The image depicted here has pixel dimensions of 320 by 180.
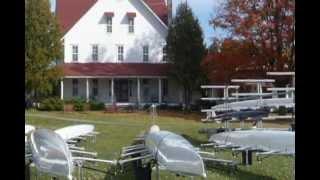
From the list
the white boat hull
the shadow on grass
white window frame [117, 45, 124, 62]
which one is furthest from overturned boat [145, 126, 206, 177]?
white window frame [117, 45, 124, 62]

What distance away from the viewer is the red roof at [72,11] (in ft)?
145

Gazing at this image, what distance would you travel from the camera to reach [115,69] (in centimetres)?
4344

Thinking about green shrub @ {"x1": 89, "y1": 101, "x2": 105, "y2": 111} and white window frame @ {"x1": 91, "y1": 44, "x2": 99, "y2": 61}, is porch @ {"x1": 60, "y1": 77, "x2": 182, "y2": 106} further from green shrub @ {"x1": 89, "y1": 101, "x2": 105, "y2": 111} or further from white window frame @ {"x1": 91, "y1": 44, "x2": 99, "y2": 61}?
green shrub @ {"x1": 89, "y1": 101, "x2": 105, "y2": 111}

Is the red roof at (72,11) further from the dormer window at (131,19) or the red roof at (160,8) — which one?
the dormer window at (131,19)

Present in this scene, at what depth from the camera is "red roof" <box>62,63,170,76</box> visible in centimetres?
4275

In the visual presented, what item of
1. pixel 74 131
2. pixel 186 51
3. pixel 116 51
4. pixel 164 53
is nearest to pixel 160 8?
pixel 164 53

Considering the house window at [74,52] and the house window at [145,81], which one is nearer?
the house window at [74,52]

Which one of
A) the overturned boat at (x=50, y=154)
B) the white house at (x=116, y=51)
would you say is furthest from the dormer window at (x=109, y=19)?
the overturned boat at (x=50, y=154)

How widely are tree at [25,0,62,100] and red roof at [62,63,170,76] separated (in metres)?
4.31

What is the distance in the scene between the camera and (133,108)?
4012 centimetres

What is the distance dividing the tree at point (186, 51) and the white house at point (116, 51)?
2061mm

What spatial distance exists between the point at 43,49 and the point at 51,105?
11.0ft
